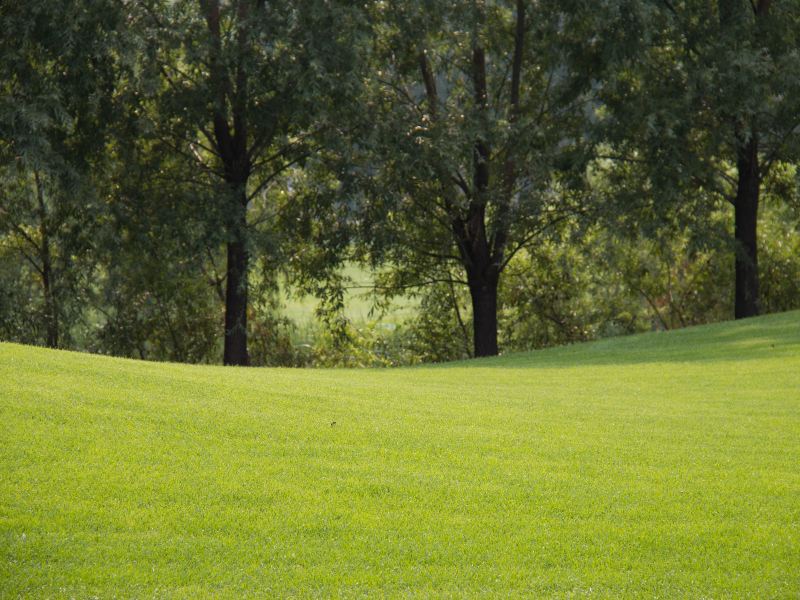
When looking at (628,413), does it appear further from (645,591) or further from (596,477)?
(645,591)

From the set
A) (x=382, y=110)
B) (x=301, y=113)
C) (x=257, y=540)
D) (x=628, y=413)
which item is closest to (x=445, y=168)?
(x=382, y=110)

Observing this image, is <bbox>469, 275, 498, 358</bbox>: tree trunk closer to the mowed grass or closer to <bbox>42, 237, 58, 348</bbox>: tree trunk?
<bbox>42, 237, 58, 348</bbox>: tree trunk

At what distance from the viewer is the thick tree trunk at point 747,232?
75.7 ft

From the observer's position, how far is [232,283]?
69.8ft

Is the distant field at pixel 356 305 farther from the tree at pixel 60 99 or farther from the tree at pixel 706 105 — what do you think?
the tree at pixel 706 105

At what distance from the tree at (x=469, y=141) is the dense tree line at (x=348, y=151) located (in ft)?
0.20

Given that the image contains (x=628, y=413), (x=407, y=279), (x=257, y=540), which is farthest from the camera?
(x=407, y=279)

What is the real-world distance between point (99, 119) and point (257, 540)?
15055 mm

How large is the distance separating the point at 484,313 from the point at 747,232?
19.9 feet

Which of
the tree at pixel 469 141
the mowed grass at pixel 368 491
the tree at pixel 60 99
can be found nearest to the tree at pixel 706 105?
the tree at pixel 469 141

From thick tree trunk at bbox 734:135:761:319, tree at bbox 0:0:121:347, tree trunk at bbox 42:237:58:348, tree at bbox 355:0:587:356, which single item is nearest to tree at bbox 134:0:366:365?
tree at bbox 0:0:121:347

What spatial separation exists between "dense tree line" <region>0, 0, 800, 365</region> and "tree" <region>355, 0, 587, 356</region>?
0.06m

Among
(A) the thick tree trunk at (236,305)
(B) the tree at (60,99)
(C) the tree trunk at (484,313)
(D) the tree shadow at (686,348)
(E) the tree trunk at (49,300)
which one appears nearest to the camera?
(D) the tree shadow at (686,348)

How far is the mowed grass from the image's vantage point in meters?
5.68
